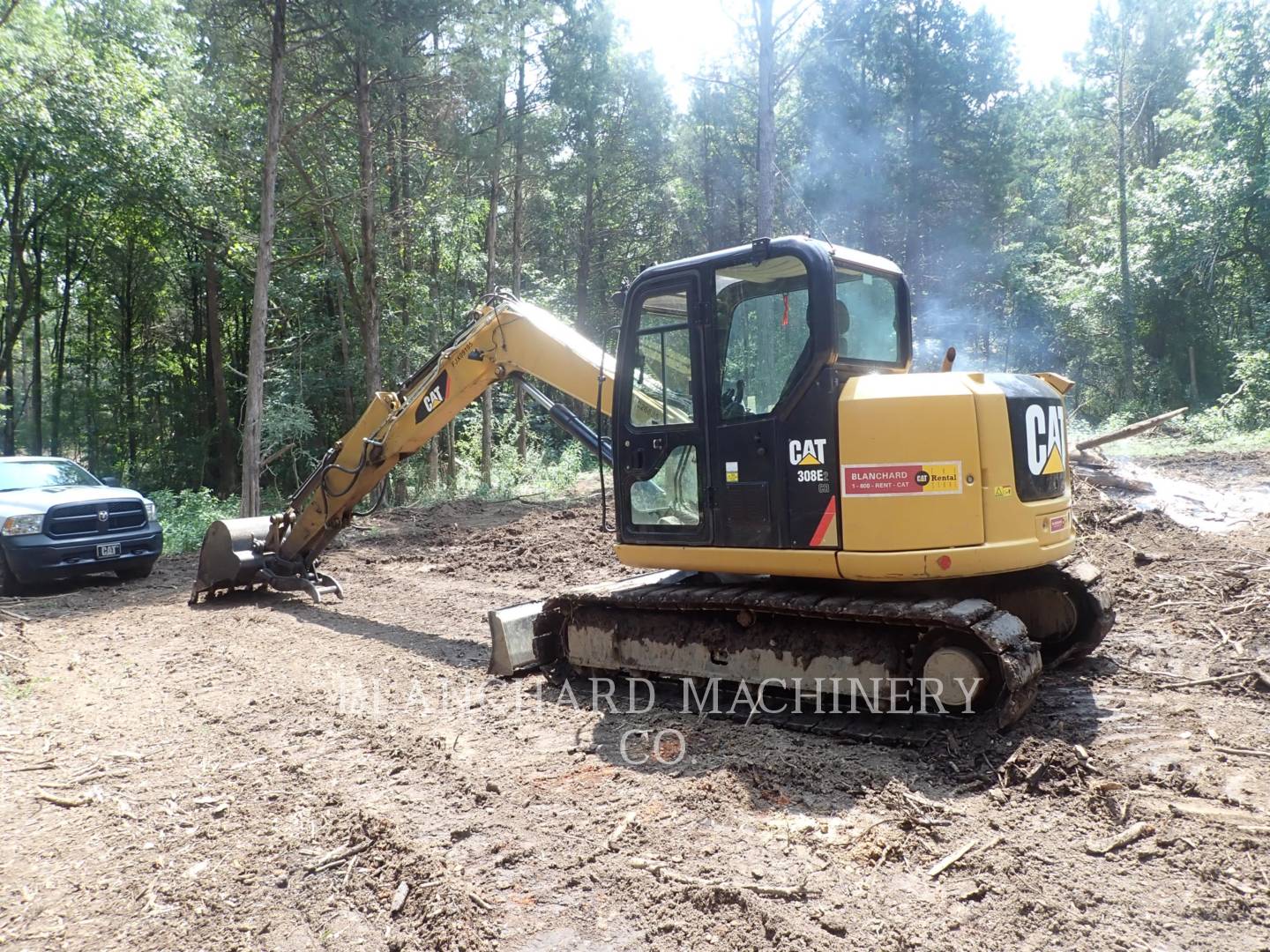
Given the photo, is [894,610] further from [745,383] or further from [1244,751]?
[1244,751]

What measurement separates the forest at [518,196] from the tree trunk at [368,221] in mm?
76

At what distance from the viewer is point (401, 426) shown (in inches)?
314

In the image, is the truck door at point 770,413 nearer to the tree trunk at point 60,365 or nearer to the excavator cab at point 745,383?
the excavator cab at point 745,383

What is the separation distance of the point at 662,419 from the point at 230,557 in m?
5.82

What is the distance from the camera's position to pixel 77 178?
67.7 feet

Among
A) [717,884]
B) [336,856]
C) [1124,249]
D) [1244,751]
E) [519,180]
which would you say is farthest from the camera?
[1124,249]

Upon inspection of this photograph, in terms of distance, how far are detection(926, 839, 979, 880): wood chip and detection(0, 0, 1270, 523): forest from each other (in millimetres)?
12004

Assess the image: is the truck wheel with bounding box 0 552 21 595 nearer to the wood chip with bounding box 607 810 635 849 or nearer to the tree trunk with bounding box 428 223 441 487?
the wood chip with bounding box 607 810 635 849

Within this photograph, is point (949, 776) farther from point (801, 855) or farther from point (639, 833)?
point (639, 833)

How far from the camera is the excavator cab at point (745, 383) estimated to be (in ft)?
15.3

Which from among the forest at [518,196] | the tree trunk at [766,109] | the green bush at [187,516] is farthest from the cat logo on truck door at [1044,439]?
the green bush at [187,516]

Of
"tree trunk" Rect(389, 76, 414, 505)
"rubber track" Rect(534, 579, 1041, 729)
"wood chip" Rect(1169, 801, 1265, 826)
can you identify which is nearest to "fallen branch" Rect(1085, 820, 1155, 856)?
"wood chip" Rect(1169, 801, 1265, 826)

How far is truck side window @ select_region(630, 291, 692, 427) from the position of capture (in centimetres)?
518

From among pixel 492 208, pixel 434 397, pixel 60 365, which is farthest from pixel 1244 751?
pixel 60 365
